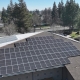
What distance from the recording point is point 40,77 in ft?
54.2

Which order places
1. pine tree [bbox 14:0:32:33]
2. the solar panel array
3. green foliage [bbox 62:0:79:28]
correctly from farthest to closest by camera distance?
green foliage [bbox 62:0:79:28] < pine tree [bbox 14:0:32:33] < the solar panel array

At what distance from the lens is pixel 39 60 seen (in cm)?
1648

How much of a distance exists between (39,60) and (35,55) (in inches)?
40.6

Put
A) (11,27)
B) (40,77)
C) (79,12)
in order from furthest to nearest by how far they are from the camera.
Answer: (79,12) < (11,27) < (40,77)

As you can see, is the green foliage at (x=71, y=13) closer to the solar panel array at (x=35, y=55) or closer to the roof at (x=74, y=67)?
the solar panel array at (x=35, y=55)

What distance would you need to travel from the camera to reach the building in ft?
49.2

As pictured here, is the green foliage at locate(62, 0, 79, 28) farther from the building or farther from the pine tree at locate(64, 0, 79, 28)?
the building

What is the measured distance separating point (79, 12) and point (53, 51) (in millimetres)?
53063

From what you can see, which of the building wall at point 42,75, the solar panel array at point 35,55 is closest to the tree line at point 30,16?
the solar panel array at point 35,55

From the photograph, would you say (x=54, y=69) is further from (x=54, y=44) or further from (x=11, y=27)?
(x=11, y=27)

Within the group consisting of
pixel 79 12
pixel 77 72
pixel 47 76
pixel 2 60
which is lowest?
pixel 47 76

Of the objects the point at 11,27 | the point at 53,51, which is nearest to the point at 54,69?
the point at 53,51

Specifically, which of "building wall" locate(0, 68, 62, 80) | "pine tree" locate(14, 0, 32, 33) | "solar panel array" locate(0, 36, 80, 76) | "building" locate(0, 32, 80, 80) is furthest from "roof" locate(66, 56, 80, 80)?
"pine tree" locate(14, 0, 32, 33)

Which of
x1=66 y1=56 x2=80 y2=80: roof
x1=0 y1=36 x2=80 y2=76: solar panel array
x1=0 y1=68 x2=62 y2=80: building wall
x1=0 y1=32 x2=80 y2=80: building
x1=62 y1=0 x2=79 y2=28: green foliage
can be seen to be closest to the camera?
x1=66 y1=56 x2=80 y2=80: roof
